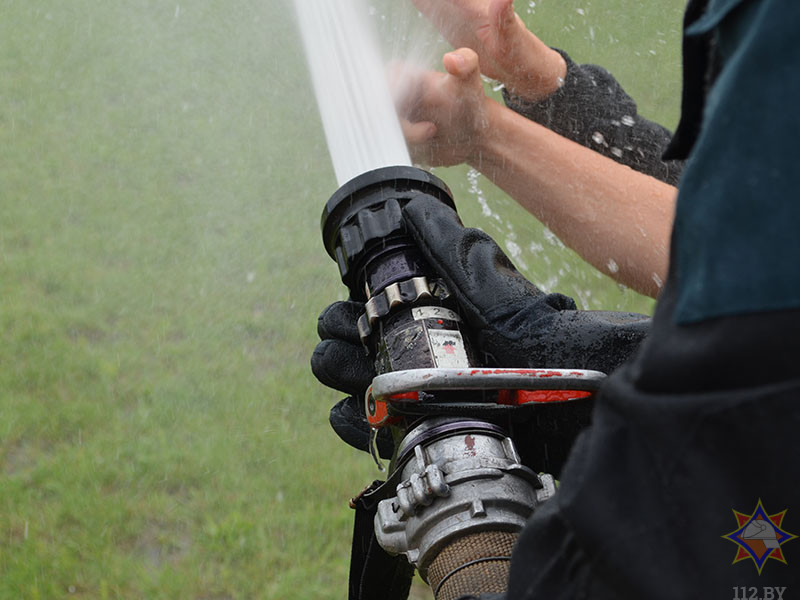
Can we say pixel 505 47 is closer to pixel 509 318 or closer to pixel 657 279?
pixel 657 279

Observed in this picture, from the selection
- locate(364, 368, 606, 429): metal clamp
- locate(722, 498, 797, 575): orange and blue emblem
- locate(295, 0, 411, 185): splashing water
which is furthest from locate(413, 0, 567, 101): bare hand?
locate(722, 498, 797, 575): orange and blue emblem

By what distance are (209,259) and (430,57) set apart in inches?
42.1

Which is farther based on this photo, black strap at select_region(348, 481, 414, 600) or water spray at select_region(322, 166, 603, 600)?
black strap at select_region(348, 481, 414, 600)

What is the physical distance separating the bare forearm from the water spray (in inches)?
31.7

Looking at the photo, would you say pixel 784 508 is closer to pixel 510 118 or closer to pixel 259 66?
pixel 510 118

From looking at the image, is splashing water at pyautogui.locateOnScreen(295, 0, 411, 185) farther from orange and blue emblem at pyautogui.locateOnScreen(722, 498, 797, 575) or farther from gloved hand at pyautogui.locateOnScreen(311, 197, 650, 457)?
orange and blue emblem at pyautogui.locateOnScreen(722, 498, 797, 575)

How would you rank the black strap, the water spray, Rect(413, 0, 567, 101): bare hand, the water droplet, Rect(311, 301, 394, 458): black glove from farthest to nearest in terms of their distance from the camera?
Rect(413, 0, 567, 101): bare hand
the water droplet
Rect(311, 301, 394, 458): black glove
the black strap
the water spray

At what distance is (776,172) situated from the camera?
28 centimetres

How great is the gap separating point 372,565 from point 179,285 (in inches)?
70.3

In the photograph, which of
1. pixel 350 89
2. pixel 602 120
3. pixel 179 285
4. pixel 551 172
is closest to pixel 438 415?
pixel 350 89

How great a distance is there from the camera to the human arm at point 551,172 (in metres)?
1.55

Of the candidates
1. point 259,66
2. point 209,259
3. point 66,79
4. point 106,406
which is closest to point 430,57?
point 209,259

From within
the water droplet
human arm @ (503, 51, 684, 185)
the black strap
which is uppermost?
human arm @ (503, 51, 684, 185)

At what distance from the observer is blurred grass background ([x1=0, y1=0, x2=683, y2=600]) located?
167 centimetres
